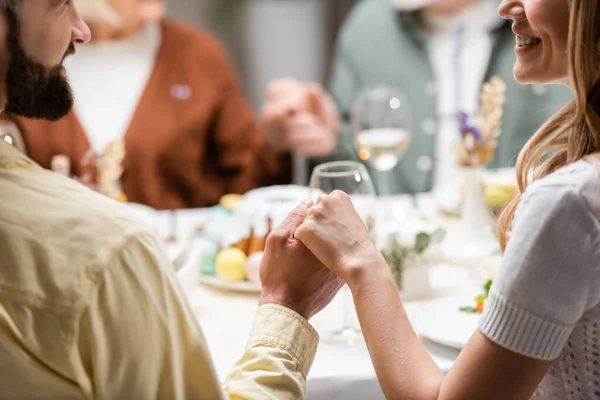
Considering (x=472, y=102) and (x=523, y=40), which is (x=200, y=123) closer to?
(x=472, y=102)

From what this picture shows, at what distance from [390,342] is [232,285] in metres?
0.54

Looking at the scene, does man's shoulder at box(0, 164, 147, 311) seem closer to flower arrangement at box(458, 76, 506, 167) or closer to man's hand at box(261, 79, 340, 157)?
flower arrangement at box(458, 76, 506, 167)

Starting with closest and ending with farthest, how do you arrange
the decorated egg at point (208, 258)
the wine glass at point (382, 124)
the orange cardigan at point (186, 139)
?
the decorated egg at point (208, 258)
the wine glass at point (382, 124)
the orange cardigan at point (186, 139)

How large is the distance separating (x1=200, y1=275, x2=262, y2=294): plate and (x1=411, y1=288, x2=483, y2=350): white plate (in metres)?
0.31

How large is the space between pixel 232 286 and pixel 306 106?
3.78 ft

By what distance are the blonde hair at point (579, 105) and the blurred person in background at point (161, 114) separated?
1834mm

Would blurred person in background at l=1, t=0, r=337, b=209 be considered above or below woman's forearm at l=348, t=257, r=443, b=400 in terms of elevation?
below

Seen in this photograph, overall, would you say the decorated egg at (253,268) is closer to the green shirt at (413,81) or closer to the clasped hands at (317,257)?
Result: the clasped hands at (317,257)

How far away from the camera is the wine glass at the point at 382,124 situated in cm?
170

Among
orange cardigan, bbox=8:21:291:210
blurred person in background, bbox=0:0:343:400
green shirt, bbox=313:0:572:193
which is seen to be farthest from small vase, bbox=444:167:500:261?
orange cardigan, bbox=8:21:291:210

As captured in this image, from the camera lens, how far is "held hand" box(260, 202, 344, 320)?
958 mm

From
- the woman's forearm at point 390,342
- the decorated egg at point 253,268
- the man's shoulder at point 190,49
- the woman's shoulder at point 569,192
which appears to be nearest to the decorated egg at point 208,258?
the decorated egg at point 253,268

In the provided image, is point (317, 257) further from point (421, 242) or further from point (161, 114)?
point (161, 114)

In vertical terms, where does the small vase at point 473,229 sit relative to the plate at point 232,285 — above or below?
above
